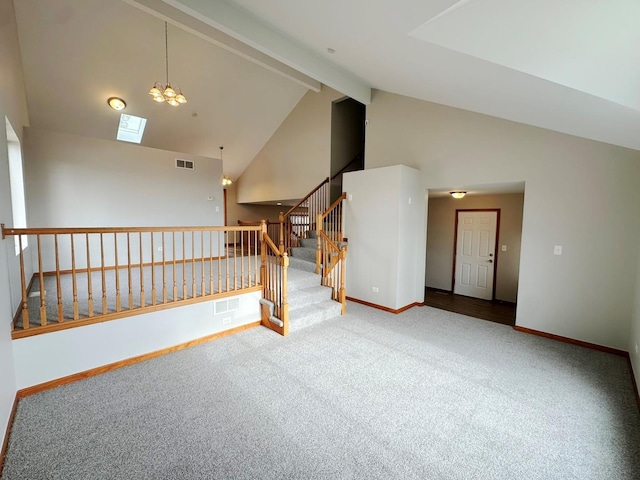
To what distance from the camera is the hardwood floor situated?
504cm

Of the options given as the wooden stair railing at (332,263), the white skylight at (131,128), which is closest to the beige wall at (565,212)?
the wooden stair railing at (332,263)

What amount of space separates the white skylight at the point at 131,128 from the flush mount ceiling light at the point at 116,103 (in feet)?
1.71

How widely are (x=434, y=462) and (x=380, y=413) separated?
0.54 meters

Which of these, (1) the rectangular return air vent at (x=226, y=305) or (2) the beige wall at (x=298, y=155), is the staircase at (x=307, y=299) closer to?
(1) the rectangular return air vent at (x=226, y=305)

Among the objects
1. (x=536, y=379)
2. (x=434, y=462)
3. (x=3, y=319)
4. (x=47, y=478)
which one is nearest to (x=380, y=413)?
(x=434, y=462)

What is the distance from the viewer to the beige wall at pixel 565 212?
3.47 metres

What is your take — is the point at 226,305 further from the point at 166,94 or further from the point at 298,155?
the point at 298,155

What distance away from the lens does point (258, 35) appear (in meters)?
3.46

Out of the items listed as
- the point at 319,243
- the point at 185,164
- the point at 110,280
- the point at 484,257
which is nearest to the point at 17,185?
the point at 110,280

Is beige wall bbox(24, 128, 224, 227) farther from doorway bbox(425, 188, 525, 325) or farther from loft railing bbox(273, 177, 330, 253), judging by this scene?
doorway bbox(425, 188, 525, 325)

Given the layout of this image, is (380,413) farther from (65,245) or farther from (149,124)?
(149,124)

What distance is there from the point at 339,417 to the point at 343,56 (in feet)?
13.3

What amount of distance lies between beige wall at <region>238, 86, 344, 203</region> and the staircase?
287 centimetres

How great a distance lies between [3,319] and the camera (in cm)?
226
